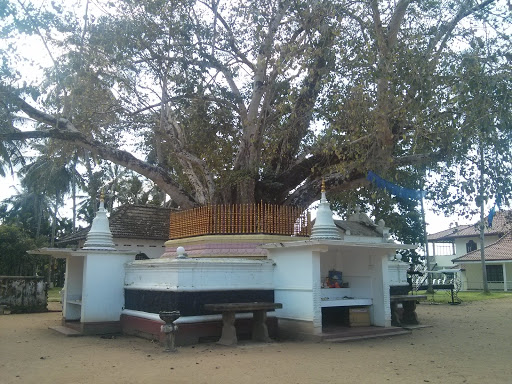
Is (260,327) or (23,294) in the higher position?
(23,294)

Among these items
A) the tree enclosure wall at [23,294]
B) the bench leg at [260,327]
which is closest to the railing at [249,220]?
the bench leg at [260,327]

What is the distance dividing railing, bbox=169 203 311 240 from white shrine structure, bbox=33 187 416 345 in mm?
166

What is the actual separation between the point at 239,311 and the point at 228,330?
17.3 inches

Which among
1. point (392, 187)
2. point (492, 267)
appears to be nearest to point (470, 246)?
point (492, 267)

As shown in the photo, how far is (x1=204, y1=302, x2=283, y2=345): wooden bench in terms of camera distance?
31.9 feet

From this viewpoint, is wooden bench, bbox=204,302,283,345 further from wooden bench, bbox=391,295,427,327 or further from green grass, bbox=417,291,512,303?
green grass, bbox=417,291,512,303

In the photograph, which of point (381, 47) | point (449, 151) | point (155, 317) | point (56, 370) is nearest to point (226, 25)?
point (381, 47)

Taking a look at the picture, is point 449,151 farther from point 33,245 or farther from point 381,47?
point 33,245

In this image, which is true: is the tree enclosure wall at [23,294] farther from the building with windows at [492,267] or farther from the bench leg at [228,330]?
the building with windows at [492,267]

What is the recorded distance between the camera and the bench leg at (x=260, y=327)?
10.2 metres

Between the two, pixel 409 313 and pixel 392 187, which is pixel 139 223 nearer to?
pixel 392 187

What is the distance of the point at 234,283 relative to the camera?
35.4 feet

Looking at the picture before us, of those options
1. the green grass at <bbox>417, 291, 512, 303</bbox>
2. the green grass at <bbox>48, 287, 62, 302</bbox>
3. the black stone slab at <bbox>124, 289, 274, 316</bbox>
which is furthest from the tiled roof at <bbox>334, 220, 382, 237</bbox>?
the green grass at <bbox>48, 287, 62, 302</bbox>

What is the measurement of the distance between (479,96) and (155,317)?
842cm
